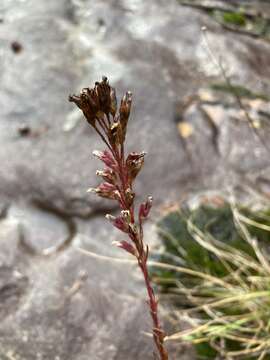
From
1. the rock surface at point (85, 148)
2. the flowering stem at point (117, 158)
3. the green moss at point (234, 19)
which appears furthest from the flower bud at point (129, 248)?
the green moss at point (234, 19)

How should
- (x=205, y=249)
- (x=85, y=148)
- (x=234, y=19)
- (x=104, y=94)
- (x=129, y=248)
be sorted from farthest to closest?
(x=234, y=19) → (x=85, y=148) → (x=205, y=249) → (x=129, y=248) → (x=104, y=94)

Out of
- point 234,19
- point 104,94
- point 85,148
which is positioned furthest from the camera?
point 234,19

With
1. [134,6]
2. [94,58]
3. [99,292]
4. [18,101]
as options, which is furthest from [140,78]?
[99,292]

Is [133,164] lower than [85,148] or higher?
higher

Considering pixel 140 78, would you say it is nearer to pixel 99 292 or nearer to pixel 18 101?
pixel 18 101

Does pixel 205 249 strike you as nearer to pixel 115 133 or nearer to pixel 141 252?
pixel 141 252

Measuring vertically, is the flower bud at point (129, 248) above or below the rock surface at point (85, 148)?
above

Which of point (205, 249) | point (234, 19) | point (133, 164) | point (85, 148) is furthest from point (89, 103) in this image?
point (234, 19)

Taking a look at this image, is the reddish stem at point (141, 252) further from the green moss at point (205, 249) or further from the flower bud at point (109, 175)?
the green moss at point (205, 249)

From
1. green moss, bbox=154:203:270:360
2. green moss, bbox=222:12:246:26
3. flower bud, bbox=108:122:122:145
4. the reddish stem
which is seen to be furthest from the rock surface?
flower bud, bbox=108:122:122:145
